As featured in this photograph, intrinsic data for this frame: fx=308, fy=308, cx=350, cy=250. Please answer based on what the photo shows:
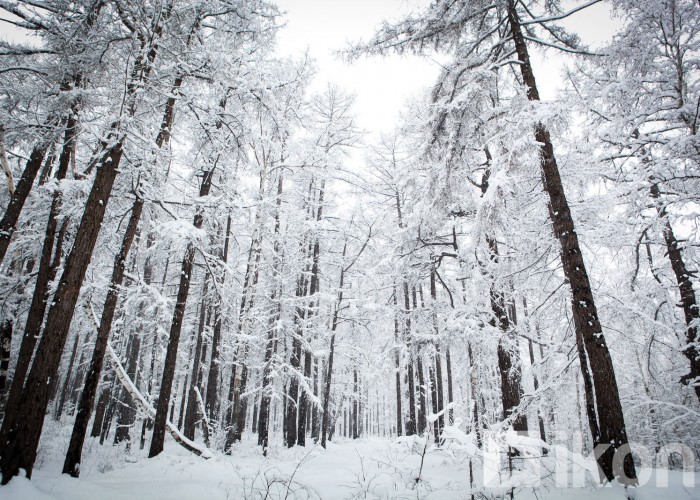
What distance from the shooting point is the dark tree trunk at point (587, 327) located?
4.53 meters

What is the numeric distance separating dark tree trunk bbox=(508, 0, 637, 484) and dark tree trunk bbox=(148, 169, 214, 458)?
860cm

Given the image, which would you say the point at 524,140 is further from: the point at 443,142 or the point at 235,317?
the point at 235,317

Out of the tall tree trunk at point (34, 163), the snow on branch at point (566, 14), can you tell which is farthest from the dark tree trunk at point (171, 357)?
the snow on branch at point (566, 14)

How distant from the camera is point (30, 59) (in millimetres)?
8172

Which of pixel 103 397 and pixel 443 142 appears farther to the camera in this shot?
pixel 103 397

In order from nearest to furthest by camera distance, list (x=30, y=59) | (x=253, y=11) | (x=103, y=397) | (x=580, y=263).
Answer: (x=580, y=263) < (x=253, y=11) < (x=30, y=59) < (x=103, y=397)

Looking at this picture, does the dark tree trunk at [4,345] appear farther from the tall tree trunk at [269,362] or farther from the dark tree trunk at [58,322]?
the tall tree trunk at [269,362]

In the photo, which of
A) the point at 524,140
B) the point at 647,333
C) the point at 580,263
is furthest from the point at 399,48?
the point at 647,333

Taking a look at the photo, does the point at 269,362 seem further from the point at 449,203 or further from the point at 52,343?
the point at 449,203

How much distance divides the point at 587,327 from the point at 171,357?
9966mm

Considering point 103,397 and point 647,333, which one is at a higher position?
point 647,333

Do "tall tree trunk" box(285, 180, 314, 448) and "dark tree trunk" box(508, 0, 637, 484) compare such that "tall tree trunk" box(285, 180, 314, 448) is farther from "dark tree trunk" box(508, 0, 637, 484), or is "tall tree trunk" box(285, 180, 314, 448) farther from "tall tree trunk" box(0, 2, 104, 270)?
"dark tree trunk" box(508, 0, 637, 484)

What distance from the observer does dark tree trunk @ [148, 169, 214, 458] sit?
8.37 meters

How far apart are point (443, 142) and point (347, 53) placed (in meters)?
2.99
